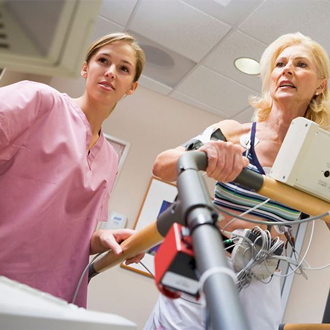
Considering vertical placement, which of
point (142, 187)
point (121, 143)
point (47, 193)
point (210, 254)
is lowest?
point (210, 254)

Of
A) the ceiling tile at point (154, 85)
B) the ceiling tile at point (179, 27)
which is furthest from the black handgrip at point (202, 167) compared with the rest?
the ceiling tile at point (154, 85)

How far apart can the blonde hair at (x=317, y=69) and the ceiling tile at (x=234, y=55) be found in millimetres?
1464

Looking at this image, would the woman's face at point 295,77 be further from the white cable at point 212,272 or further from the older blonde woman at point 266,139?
the white cable at point 212,272

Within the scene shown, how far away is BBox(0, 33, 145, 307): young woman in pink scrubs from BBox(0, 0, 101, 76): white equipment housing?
0.55 m

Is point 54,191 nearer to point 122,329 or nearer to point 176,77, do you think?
point 122,329

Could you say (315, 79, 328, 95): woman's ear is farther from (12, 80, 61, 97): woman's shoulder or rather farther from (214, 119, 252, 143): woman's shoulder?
(12, 80, 61, 97): woman's shoulder

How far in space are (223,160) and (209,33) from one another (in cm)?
248

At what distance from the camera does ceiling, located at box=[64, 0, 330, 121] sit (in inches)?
99.6

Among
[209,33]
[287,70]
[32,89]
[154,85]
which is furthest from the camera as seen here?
[154,85]

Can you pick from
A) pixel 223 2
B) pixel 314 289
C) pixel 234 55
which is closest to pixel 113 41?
pixel 223 2

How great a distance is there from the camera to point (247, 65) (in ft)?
10.3

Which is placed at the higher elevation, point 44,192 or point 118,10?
point 118,10

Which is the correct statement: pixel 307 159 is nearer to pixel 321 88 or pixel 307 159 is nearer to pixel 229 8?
pixel 321 88

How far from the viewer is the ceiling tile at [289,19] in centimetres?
240
